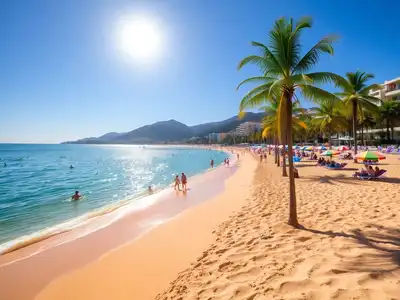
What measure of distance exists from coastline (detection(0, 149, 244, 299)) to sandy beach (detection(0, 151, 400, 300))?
0.23m

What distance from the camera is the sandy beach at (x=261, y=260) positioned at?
3.84m

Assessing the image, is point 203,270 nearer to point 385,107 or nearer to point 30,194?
point 30,194

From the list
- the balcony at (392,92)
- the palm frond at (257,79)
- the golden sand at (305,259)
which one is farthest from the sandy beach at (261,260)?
the balcony at (392,92)

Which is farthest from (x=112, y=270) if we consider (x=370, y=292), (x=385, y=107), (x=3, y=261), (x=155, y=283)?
(x=385, y=107)

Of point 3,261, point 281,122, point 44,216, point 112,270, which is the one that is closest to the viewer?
point 112,270

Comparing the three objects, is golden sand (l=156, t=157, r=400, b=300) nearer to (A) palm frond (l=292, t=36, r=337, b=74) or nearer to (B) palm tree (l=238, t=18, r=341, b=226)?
(B) palm tree (l=238, t=18, r=341, b=226)

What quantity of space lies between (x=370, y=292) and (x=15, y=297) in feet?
23.9

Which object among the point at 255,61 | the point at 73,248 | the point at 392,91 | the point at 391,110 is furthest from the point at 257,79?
the point at 392,91

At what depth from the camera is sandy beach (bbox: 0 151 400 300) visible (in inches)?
151

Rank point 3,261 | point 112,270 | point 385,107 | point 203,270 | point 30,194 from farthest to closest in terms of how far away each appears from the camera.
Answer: point 385,107 < point 30,194 < point 3,261 < point 112,270 < point 203,270

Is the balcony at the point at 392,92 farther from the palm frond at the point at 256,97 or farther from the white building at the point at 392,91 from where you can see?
the palm frond at the point at 256,97

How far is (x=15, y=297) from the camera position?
5.88 metres

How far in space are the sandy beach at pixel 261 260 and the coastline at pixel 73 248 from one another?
225 millimetres

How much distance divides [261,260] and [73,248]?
6.87 meters
